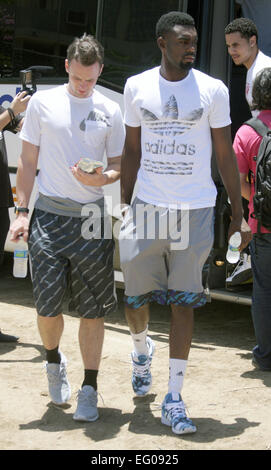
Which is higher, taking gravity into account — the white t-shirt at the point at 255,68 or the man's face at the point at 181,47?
the man's face at the point at 181,47

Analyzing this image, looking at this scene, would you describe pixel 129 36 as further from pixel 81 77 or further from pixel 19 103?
pixel 81 77

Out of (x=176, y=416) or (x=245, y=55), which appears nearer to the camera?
(x=176, y=416)

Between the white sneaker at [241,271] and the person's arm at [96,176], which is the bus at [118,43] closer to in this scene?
the white sneaker at [241,271]

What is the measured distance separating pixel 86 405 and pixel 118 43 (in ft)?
8.71

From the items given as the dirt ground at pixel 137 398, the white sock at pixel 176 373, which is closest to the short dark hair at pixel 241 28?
the dirt ground at pixel 137 398

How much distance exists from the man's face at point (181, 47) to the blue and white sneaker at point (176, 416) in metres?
1.57

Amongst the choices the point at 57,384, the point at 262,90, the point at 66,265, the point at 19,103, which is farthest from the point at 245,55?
the point at 57,384

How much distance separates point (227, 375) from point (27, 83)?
8.72 feet

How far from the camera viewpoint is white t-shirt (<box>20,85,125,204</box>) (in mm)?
4102

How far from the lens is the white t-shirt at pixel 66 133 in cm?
410

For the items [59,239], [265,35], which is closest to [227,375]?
[59,239]

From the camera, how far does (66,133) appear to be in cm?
409

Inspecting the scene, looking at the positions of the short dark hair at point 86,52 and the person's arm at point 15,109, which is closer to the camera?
the short dark hair at point 86,52

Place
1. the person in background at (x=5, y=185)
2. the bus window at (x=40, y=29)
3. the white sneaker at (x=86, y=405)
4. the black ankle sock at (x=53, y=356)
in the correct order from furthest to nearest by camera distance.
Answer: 1. the bus window at (x=40, y=29)
2. the person in background at (x=5, y=185)
3. the black ankle sock at (x=53, y=356)
4. the white sneaker at (x=86, y=405)
